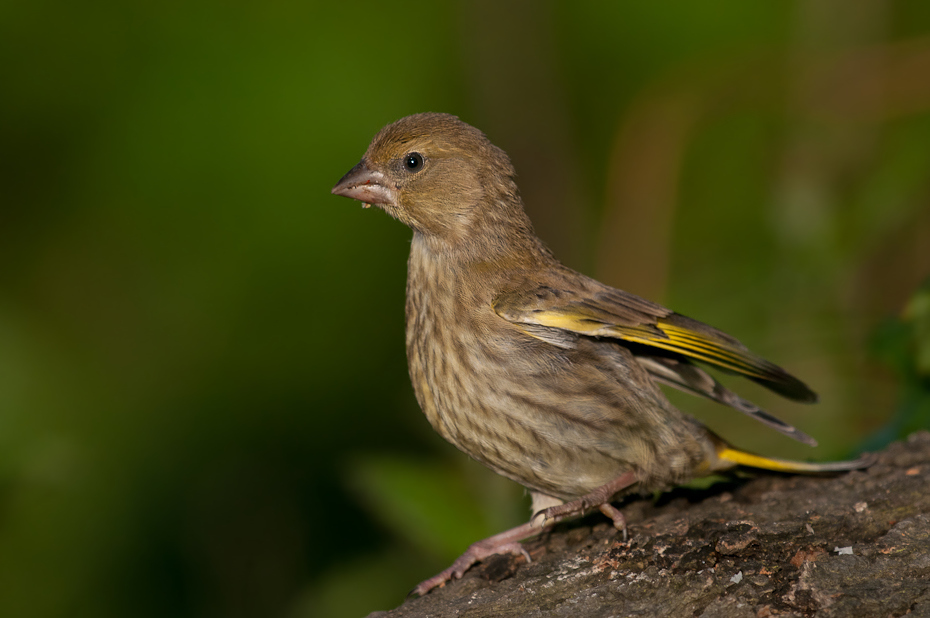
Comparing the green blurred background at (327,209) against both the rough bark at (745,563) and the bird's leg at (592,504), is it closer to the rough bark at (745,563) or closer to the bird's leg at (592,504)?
the bird's leg at (592,504)

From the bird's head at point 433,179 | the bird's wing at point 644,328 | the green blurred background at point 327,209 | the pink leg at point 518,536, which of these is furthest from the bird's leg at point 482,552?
the green blurred background at point 327,209

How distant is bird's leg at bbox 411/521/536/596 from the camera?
348 cm

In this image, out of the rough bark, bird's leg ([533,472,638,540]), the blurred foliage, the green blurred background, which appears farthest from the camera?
the green blurred background

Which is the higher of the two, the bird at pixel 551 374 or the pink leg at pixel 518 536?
the bird at pixel 551 374

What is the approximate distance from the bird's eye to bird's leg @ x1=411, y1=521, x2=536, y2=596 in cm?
152

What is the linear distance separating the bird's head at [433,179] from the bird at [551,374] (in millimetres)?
12

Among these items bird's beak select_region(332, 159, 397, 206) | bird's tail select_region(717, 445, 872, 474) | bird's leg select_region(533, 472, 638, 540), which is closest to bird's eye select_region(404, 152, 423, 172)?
bird's beak select_region(332, 159, 397, 206)

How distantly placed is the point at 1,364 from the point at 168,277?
2006mm

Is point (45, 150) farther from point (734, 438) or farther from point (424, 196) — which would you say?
point (734, 438)

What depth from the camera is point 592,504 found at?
138 inches

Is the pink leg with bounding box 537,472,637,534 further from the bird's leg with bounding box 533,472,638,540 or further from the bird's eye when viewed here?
the bird's eye

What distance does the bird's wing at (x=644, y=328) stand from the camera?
12.2 feet

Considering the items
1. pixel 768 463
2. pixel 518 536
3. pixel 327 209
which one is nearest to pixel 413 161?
pixel 518 536

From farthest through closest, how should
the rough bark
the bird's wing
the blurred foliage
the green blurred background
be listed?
the green blurred background, the bird's wing, the blurred foliage, the rough bark
